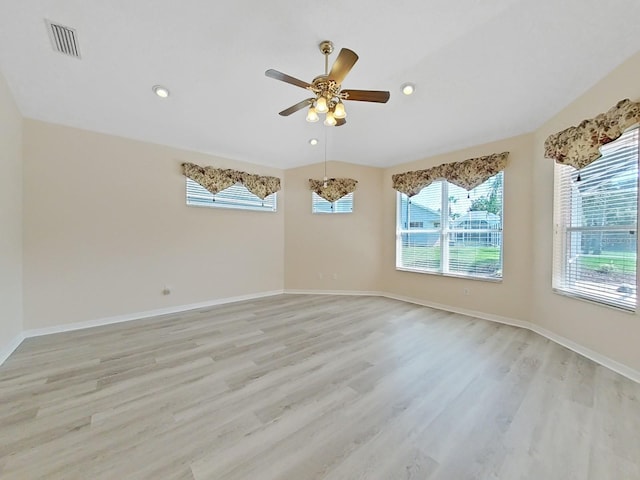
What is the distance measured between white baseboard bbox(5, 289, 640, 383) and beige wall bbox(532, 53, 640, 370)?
6 centimetres

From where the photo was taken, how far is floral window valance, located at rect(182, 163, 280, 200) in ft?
14.0

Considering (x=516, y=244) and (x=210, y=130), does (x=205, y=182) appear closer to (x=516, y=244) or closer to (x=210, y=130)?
(x=210, y=130)

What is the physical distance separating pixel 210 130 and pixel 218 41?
62.2 inches

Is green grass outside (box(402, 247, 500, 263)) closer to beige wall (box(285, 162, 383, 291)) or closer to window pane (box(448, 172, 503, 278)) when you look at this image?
window pane (box(448, 172, 503, 278))

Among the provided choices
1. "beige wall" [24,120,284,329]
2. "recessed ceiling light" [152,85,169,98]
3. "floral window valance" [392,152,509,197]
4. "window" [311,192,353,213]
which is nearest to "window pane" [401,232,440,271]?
"floral window valance" [392,152,509,197]

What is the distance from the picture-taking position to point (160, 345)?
2.88m

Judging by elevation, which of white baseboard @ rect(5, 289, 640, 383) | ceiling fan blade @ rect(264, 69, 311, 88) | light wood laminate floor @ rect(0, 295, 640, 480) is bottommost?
light wood laminate floor @ rect(0, 295, 640, 480)

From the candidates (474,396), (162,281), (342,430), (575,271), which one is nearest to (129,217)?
(162,281)

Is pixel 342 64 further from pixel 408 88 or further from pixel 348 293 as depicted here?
pixel 348 293

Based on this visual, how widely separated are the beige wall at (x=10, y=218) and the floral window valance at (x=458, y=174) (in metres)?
5.17

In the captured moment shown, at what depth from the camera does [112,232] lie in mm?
3629

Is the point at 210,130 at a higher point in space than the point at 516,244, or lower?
higher

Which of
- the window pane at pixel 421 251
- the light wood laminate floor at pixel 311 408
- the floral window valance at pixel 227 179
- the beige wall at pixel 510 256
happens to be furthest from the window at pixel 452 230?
the floral window valance at pixel 227 179

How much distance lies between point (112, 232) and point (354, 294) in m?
4.14
